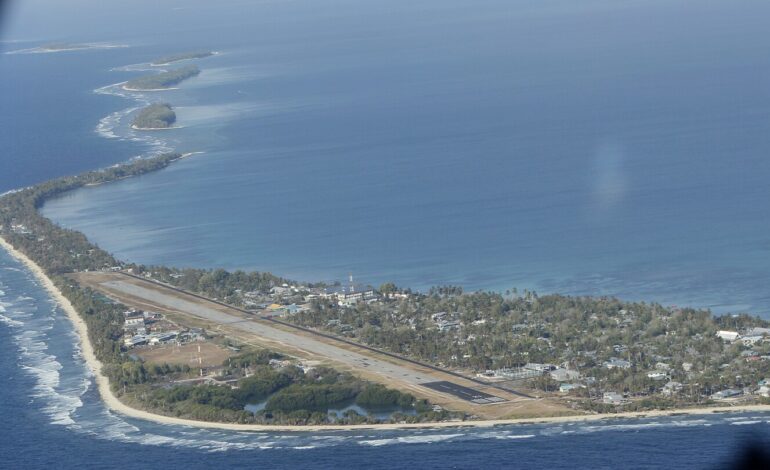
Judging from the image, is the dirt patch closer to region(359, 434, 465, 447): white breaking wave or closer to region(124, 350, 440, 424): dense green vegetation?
region(124, 350, 440, 424): dense green vegetation

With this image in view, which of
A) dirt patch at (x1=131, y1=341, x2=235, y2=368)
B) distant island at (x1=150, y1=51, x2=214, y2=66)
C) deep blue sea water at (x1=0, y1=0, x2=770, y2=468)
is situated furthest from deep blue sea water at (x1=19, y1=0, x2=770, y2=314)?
dirt patch at (x1=131, y1=341, x2=235, y2=368)

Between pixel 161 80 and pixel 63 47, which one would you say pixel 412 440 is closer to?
pixel 161 80

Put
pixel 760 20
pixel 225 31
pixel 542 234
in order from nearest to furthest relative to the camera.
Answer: pixel 542 234 < pixel 760 20 < pixel 225 31

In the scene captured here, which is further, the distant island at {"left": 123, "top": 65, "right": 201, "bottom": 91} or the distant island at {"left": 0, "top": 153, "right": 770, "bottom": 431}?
the distant island at {"left": 123, "top": 65, "right": 201, "bottom": 91}

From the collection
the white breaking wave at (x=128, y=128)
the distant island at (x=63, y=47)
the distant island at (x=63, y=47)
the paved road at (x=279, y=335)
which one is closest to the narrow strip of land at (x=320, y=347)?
the paved road at (x=279, y=335)

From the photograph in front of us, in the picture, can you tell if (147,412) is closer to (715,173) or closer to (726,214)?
(726,214)

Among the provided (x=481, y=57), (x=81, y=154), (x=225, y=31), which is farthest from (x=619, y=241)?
(x=225, y=31)

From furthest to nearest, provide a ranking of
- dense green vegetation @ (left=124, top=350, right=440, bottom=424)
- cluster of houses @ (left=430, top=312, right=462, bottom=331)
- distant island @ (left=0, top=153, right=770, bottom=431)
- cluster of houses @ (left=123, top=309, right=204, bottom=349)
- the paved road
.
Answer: cluster of houses @ (left=123, top=309, right=204, bottom=349), cluster of houses @ (left=430, top=312, right=462, bottom=331), the paved road, dense green vegetation @ (left=124, top=350, right=440, bottom=424), distant island @ (left=0, top=153, right=770, bottom=431)

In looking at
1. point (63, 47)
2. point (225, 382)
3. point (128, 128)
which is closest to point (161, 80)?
point (128, 128)
